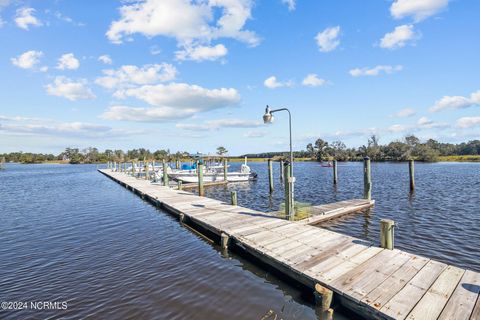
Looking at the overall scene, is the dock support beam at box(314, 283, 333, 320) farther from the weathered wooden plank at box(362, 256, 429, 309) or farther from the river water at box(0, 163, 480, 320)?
the weathered wooden plank at box(362, 256, 429, 309)

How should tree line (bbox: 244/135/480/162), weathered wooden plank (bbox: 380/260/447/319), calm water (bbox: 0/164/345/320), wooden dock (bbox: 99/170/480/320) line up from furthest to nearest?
1. tree line (bbox: 244/135/480/162)
2. calm water (bbox: 0/164/345/320)
3. wooden dock (bbox: 99/170/480/320)
4. weathered wooden plank (bbox: 380/260/447/319)

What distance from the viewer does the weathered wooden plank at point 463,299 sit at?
4.55 meters

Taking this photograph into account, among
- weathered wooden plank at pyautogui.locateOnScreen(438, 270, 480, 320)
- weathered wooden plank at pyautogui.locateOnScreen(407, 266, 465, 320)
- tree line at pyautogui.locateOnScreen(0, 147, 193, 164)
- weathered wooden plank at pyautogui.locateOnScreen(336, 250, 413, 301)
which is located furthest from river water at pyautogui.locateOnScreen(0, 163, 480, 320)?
tree line at pyautogui.locateOnScreen(0, 147, 193, 164)

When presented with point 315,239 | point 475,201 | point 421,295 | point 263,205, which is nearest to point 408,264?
point 421,295

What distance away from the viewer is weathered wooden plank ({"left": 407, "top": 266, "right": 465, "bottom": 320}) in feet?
15.1

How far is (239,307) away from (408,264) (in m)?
4.25

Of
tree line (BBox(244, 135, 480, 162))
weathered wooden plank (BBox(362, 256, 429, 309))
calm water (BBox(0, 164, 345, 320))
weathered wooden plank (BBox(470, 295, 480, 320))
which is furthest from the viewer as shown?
tree line (BBox(244, 135, 480, 162))

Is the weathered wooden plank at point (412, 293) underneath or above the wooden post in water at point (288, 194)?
underneath

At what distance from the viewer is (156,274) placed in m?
8.00

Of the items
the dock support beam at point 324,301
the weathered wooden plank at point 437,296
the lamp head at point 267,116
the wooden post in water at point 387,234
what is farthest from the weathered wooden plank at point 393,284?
the lamp head at point 267,116

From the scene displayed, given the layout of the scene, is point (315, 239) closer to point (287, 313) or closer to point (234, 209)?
point (287, 313)

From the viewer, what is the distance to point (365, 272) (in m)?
6.21

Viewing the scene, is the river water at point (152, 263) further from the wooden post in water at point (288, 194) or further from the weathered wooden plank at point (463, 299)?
the wooden post in water at point (288, 194)

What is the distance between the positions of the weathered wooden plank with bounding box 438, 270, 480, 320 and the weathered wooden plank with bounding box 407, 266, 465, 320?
71mm
